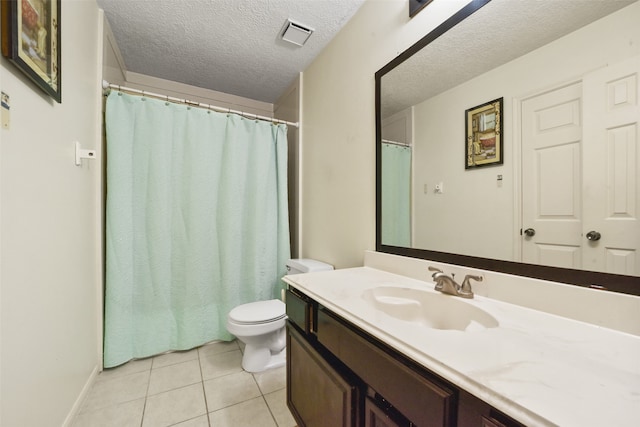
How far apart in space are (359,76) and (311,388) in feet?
5.58

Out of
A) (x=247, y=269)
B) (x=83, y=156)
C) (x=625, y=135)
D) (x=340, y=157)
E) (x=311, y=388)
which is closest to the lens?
(x=625, y=135)

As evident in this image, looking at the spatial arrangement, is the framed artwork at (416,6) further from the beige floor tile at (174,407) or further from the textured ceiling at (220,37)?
the beige floor tile at (174,407)

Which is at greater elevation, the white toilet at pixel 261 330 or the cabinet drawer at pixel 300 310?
the cabinet drawer at pixel 300 310

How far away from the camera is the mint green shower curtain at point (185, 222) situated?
168cm

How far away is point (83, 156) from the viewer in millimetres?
1297

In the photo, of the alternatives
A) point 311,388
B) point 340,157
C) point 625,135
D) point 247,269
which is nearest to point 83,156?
point 247,269

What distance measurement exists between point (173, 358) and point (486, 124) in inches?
94.0

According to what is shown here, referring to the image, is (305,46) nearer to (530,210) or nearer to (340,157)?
(340,157)

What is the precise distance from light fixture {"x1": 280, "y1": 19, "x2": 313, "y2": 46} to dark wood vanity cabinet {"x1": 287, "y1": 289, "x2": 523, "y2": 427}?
1.74m

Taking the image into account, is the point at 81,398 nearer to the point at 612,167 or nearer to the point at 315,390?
the point at 315,390

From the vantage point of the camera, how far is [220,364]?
5.74 ft

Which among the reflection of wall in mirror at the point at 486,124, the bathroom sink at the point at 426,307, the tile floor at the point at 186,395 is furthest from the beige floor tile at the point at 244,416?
the reflection of wall in mirror at the point at 486,124

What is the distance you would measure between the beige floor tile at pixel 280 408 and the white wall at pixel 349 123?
0.87 meters

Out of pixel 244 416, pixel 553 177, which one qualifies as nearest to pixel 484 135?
pixel 553 177
